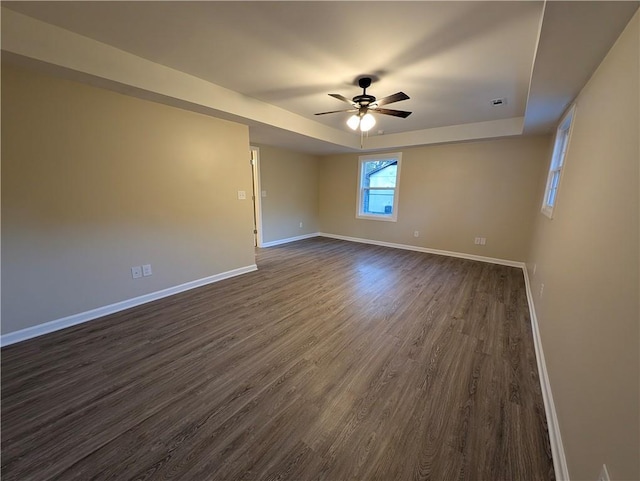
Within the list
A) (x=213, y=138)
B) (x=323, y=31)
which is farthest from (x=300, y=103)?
(x=323, y=31)

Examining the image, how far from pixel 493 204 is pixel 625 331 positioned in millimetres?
4234

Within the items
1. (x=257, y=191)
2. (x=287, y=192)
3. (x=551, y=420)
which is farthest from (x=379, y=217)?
(x=551, y=420)

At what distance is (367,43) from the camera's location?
1.98 metres

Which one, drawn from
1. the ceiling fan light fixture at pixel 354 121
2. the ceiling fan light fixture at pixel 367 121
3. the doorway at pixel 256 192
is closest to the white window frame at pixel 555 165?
the ceiling fan light fixture at pixel 367 121

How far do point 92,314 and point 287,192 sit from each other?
13.6 feet

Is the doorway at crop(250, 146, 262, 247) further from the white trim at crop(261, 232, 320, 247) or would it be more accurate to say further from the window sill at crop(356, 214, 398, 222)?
the window sill at crop(356, 214, 398, 222)

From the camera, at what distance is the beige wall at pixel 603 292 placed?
820 millimetres

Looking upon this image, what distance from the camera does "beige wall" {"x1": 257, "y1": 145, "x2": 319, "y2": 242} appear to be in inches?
213

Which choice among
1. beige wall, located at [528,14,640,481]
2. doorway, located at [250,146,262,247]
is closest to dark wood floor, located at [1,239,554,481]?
beige wall, located at [528,14,640,481]

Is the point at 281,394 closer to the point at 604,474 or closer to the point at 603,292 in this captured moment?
the point at 604,474

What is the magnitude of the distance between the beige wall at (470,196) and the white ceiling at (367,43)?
1.25 m

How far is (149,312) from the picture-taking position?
266cm

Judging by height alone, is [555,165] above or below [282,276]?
above

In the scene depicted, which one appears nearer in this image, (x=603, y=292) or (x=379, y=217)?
(x=603, y=292)
